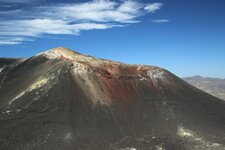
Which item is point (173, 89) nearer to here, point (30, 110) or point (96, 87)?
point (96, 87)

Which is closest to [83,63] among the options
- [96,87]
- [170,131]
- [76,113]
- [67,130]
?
[96,87]

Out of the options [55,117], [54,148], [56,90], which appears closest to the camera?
[54,148]

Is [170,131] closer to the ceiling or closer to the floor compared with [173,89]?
closer to the floor

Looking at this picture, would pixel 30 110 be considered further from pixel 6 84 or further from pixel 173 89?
pixel 173 89

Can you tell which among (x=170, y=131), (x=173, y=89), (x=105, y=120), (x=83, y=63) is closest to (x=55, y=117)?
(x=105, y=120)

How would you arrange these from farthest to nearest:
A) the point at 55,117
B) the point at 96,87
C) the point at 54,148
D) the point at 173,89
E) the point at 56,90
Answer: the point at 173,89
the point at 96,87
the point at 56,90
the point at 55,117
the point at 54,148

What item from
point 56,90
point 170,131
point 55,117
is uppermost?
point 56,90

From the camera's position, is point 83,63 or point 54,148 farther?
point 83,63
